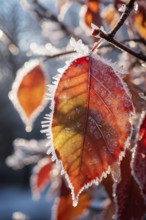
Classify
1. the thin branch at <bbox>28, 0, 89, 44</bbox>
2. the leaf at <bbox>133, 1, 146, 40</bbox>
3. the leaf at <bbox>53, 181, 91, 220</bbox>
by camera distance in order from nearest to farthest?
the leaf at <bbox>133, 1, 146, 40</bbox> < the leaf at <bbox>53, 181, 91, 220</bbox> < the thin branch at <bbox>28, 0, 89, 44</bbox>

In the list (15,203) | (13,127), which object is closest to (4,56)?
(15,203)

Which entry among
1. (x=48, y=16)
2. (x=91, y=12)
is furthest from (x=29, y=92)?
(x=48, y=16)

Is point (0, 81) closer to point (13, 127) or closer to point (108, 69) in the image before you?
point (13, 127)

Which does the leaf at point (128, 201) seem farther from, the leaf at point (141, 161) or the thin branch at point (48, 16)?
the thin branch at point (48, 16)

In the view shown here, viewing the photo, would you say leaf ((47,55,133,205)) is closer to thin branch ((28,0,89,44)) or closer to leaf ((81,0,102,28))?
leaf ((81,0,102,28))

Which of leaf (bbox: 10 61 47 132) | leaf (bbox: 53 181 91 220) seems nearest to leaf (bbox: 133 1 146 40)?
leaf (bbox: 10 61 47 132)

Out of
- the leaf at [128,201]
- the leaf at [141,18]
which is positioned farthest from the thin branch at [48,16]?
the leaf at [128,201]
